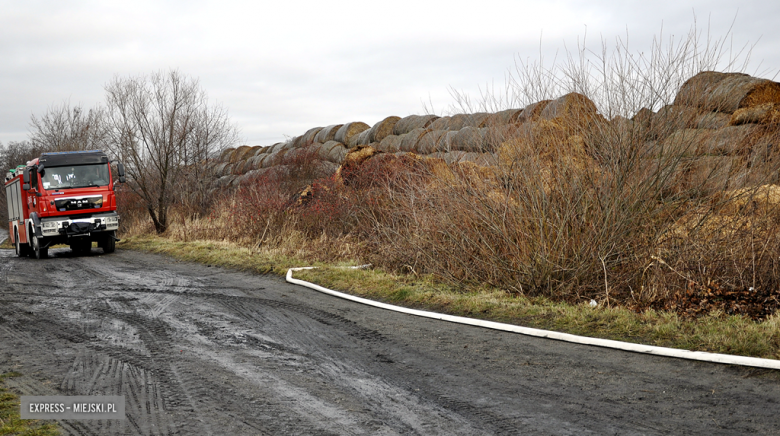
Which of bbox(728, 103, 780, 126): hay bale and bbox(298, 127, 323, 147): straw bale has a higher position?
bbox(298, 127, 323, 147): straw bale

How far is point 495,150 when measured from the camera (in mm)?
8344

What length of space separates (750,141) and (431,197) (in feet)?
14.5

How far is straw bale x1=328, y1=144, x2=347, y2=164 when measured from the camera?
861 inches

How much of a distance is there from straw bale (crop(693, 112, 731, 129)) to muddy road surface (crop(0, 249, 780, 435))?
356 centimetres

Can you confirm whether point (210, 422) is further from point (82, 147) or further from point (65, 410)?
point (82, 147)

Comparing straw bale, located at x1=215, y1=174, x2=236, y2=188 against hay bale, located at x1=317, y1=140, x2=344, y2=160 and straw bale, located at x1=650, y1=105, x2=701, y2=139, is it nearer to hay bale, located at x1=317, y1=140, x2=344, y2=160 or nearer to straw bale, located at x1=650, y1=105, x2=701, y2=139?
hay bale, located at x1=317, y1=140, x2=344, y2=160

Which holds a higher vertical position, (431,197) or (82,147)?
(82,147)

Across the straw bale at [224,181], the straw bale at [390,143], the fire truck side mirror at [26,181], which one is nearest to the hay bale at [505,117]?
the straw bale at [390,143]

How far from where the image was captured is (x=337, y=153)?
2247cm

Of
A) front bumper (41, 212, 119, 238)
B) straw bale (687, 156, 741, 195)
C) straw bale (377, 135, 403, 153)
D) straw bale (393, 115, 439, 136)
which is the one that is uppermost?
straw bale (393, 115, 439, 136)

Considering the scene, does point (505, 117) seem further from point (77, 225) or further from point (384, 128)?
point (77, 225)

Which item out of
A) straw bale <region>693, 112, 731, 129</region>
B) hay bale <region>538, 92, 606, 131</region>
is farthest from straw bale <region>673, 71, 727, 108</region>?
hay bale <region>538, 92, 606, 131</region>

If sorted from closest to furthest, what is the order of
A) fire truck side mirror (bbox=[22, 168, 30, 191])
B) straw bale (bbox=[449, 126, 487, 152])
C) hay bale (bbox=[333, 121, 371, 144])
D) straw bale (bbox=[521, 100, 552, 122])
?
straw bale (bbox=[521, 100, 552, 122]) → straw bale (bbox=[449, 126, 487, 152]) → fire truck side mirror (bbox=[22, 168, 30, 191]) → hay bale (bbox=[333, 121, 371, 144])

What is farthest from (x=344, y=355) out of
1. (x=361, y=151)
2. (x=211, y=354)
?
(x=361, y=151)
